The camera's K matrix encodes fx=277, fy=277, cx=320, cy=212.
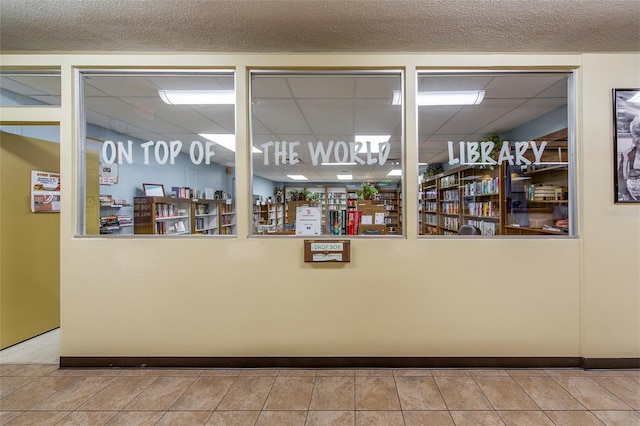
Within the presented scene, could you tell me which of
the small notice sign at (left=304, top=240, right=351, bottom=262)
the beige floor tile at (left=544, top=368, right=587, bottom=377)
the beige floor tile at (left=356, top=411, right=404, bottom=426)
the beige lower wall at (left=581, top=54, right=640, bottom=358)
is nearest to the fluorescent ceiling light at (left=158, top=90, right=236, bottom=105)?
the small notice sign at (left=304, top=240, right=351, bottom=262)

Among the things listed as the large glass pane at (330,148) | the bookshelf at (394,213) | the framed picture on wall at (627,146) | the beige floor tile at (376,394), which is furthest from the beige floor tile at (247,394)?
the framed picture on wall at (627,146)

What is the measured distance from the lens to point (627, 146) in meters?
2.35

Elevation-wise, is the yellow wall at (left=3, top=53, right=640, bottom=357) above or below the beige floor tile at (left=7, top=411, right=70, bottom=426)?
above

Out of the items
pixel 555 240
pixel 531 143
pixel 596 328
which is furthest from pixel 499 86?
pixel 596 328

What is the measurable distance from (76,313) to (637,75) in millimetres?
5260

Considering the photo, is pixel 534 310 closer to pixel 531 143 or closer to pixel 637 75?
pixel 531 143

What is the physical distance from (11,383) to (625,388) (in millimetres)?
4792

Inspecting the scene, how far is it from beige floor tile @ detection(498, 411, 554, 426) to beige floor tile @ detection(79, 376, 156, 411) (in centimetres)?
261

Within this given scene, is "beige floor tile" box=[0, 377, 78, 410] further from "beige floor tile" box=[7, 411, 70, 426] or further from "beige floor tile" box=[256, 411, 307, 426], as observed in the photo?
"beige floor tile" box=[256, 411, 307, 426]

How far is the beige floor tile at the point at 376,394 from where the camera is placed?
1938 millimetres

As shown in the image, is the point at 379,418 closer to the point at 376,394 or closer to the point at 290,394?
the point at 376,394

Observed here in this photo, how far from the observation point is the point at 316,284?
7.97 feet

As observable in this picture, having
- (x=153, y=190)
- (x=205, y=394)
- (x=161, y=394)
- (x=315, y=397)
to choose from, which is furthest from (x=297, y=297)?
(x=153, y=190)

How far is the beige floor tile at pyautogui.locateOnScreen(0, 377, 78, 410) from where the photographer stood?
6.49 ft
